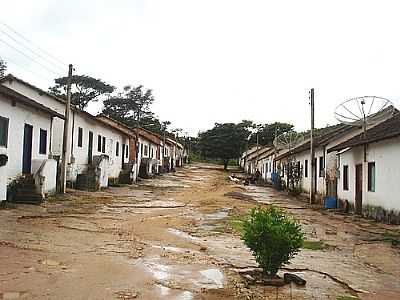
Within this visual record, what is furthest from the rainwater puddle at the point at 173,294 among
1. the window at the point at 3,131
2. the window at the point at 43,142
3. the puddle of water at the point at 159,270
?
the window at the point at 43,142

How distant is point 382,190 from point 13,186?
13.7 meters

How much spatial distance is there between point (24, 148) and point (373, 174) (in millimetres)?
14029

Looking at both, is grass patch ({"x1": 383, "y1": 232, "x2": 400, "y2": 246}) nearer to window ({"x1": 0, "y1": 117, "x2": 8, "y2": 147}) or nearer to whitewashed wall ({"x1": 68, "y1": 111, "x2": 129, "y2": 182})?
window ({"x1": 0, "y1": 117, "x2": 8, "y2": 147})

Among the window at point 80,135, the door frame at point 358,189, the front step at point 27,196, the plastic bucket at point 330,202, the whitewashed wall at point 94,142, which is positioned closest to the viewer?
the front step at point 27,196

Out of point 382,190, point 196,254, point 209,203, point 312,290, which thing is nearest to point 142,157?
point 209,203

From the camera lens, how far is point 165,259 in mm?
8562

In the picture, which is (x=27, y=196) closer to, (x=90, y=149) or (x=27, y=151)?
(x=27, y=151)

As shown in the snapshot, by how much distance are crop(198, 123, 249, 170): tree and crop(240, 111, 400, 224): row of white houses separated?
34.6 meters

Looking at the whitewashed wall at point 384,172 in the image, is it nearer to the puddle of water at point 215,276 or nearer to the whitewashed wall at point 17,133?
the puddle of water at point 215,276

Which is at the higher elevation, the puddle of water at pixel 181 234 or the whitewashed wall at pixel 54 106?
the whitewashed wall at pixel 54 106

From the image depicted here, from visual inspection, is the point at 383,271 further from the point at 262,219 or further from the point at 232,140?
the point at 232,140

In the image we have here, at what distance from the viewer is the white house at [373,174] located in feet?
52.2

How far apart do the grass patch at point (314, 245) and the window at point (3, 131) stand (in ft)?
36.8

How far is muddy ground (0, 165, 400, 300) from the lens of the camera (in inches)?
249
